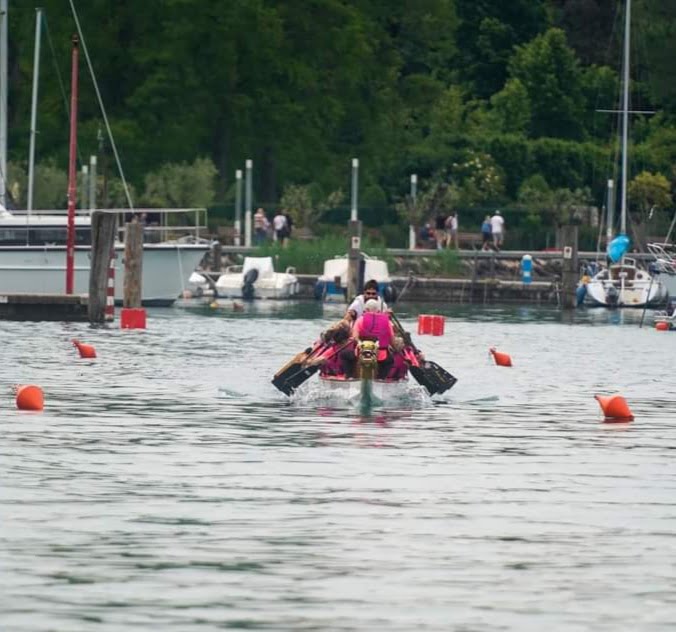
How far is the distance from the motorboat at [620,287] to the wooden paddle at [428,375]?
45.5m

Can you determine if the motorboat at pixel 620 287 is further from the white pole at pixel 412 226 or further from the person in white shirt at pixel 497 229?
the white pole at pixel 412 226

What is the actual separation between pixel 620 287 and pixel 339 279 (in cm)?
976

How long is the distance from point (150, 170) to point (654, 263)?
2602 cm

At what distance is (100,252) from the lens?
2279 inches

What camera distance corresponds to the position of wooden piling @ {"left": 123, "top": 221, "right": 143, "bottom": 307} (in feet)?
204

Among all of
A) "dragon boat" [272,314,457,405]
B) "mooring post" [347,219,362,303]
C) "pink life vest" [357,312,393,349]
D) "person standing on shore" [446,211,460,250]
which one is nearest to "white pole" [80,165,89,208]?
"mooring post" [347,219,362,303]

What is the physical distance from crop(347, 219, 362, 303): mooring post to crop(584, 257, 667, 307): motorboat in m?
9.18

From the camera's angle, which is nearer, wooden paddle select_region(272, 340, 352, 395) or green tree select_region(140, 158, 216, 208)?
wooden paddle select_region(272, 340, 352, 395)

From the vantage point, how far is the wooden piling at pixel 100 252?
5759 cm

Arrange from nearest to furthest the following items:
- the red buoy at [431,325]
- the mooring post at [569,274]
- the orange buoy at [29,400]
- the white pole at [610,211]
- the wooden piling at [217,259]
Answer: the orange buoy at [29,400] < the red buoy at [431,325] < the mooring post at [569,274] < the white pole at [610,211] < the wooden piling at [217,259]

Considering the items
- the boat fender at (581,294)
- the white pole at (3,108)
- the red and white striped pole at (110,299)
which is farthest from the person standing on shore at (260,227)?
the red and white striped pole at (110,299)

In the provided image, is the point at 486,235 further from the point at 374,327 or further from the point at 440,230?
the point at 374,327

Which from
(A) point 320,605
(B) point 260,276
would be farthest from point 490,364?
(B) point 260,276

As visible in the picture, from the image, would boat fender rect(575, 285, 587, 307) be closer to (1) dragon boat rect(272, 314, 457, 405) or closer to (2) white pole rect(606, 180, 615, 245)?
(2) white pole rect(606, 180, 615, 245)
